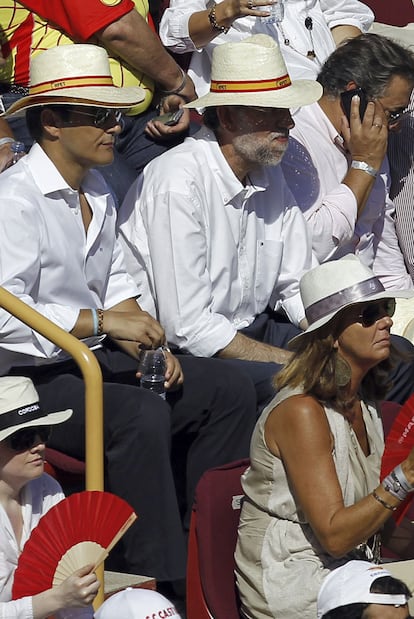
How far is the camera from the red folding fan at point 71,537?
11.3ft

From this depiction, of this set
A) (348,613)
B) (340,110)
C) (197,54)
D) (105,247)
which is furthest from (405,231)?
(348,613)

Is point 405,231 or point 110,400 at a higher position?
point 110,400

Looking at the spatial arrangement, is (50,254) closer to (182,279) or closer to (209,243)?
(182,279)

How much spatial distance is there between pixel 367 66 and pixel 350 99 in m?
0.17

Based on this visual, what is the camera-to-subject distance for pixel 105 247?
4.82 metres

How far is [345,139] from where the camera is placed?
5805 mm

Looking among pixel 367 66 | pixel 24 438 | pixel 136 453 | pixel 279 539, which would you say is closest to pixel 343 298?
pixel 279 539

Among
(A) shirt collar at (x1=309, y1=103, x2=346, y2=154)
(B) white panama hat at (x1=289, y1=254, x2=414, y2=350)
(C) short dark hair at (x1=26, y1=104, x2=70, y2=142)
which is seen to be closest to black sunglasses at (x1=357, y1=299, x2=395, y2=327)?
(B) white panama hat at (x1=289, y1=254, x2=414, y2=350)

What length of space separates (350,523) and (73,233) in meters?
1.61

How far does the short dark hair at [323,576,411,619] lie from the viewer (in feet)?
10.3

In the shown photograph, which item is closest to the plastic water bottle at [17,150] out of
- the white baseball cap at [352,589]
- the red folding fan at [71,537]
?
the red folding fan at [71,537]

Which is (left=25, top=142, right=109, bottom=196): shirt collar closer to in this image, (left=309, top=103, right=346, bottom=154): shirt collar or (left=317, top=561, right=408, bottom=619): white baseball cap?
(left=309, top=103, right=346, bottom=154): shirt collar

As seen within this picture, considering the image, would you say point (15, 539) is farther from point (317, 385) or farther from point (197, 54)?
point (197, 54)

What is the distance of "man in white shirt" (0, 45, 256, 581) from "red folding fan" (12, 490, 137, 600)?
80 cm
